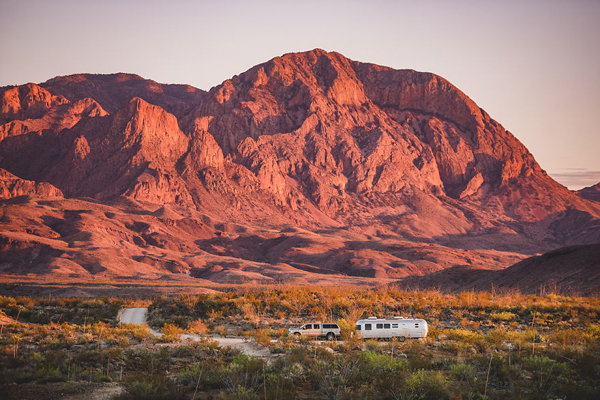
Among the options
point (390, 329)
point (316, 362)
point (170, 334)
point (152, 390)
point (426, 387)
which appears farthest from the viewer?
point (170, 334)

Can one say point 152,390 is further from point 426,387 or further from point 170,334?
point 170,334

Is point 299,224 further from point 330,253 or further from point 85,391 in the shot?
point 85,391

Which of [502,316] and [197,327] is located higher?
[502,316]

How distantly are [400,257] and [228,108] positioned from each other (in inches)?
3505

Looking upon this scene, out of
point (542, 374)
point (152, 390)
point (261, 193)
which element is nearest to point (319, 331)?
point (542, 374)

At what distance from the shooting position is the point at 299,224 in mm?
152000

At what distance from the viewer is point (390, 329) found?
65.8 ft

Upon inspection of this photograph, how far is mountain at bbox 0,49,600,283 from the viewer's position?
4205 inches

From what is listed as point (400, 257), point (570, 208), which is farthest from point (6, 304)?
point (570, 208)

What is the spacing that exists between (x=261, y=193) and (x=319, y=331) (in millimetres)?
135899

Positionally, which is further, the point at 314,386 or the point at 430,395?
the point at 314,386

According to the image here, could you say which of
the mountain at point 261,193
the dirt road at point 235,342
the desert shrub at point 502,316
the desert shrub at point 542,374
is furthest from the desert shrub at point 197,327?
the mountain at point 261,193

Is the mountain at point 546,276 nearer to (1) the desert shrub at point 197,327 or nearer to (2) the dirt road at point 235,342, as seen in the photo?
(1) the desert shrub at point 197,327

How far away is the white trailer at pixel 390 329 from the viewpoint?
2005 cm
